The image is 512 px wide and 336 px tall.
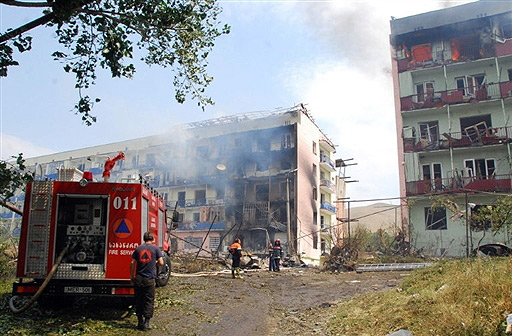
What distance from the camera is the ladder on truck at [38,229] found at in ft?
27.0

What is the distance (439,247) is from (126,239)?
78.6ft

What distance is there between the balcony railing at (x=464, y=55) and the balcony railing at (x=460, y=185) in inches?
336

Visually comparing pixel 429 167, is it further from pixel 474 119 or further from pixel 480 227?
pixel 480 227

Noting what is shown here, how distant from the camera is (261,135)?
44969 millimetres

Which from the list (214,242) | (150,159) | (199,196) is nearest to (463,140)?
(214,242)

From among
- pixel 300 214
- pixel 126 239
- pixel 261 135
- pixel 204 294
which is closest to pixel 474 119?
pixel 300 214

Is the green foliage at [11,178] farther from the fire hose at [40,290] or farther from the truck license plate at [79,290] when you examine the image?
the truck license plate at [79,290]

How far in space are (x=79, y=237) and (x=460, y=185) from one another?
24.9 meters

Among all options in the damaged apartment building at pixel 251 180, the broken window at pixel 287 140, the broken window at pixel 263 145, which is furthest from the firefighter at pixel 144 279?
the broken window at pixel 263 145

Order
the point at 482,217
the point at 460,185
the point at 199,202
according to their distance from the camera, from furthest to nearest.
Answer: the point at 199,202
the point at 460,185
the point at 482,217

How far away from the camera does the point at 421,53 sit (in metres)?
31.4

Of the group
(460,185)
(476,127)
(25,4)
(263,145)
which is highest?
(263,145)

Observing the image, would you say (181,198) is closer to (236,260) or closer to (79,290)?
(236,260)

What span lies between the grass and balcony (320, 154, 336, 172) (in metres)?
39.5
